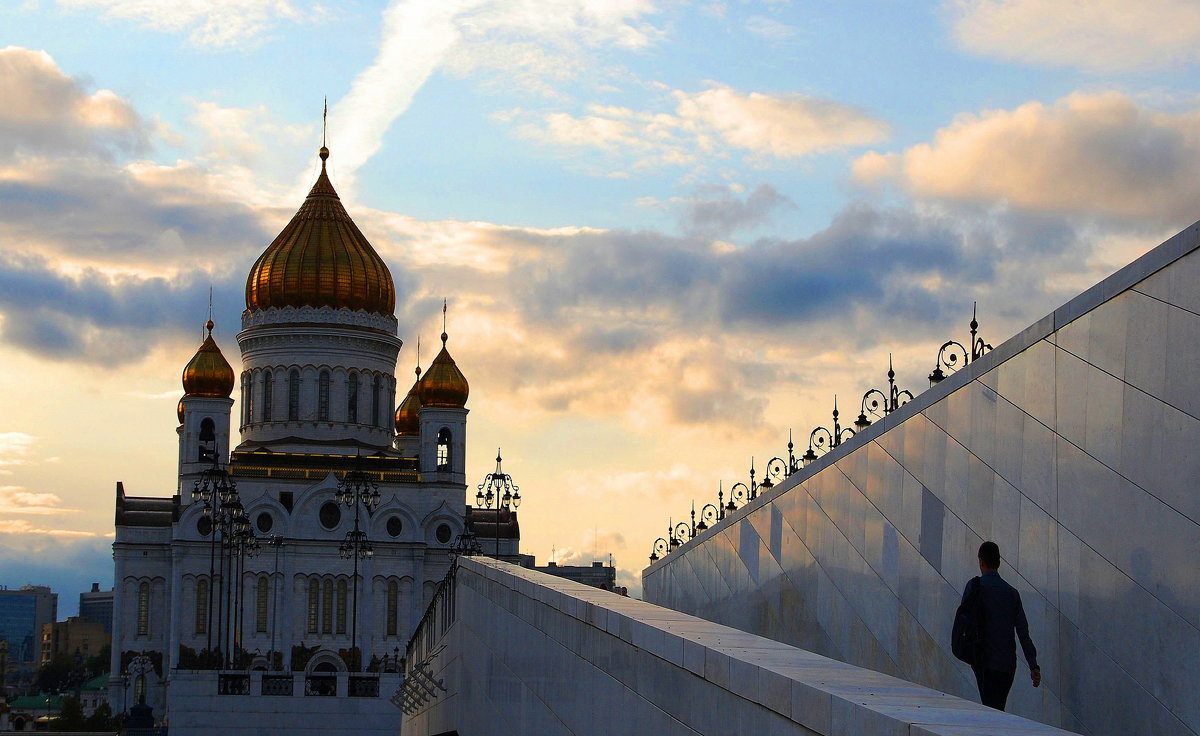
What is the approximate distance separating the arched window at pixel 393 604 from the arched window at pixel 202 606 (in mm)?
6927

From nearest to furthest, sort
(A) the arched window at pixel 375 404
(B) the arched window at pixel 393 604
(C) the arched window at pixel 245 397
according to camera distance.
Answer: (B) the arched window at pixel 393 604
(A) the arched window at pixel 375 404
(C) the arched window at pixel 245 397

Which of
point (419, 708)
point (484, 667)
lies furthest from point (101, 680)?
point (484, 667)

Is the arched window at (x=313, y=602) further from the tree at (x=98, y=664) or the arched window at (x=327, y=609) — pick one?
the tree at (x=98, y=664)

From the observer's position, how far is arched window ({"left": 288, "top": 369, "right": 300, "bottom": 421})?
6806cm

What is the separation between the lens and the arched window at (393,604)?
6625cm

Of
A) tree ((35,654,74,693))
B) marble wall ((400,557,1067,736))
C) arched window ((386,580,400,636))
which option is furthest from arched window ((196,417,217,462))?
tree ((35,654,74,693))

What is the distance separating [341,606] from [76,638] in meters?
115

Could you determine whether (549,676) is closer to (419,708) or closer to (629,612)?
(629,612)

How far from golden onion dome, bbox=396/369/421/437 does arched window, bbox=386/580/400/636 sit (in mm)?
12131

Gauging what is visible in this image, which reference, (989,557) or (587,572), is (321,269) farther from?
(989,557)

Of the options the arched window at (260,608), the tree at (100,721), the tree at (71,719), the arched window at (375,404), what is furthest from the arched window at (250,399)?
the tree at (71,719)

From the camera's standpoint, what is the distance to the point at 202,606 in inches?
2544

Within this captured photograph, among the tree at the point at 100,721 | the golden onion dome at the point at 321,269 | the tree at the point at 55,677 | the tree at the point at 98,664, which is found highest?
the golden onion dome at the point at 321,269

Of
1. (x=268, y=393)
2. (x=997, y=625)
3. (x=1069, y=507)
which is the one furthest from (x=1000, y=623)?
(x=268, y=393)
